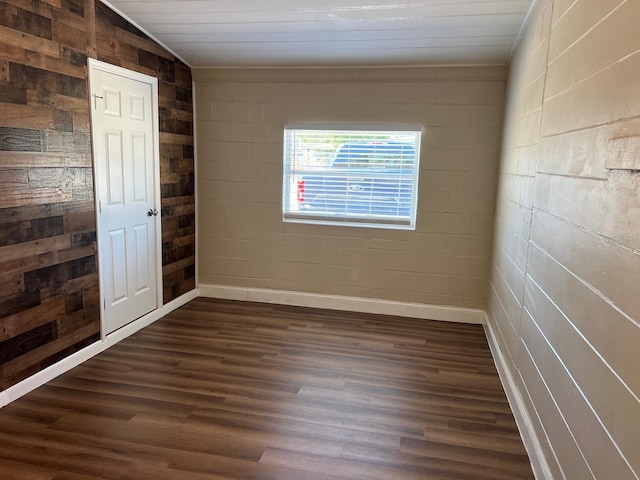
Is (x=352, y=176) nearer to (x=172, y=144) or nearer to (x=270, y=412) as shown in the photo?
(x=172, y=144)

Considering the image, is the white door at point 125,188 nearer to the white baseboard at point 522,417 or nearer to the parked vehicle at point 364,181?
the parked vehicle at point 364,181

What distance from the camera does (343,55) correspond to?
3842 millimetres

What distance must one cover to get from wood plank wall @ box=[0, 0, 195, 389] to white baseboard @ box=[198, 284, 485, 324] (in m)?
1.56

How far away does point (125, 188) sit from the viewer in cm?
354

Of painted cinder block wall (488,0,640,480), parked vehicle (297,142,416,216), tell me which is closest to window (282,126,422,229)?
parked vehicle (297,142,416,216)

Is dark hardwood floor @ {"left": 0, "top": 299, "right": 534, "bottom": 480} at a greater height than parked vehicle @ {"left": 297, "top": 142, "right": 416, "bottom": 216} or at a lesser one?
lesser

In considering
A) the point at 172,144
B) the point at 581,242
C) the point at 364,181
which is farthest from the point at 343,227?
the point at 581,242

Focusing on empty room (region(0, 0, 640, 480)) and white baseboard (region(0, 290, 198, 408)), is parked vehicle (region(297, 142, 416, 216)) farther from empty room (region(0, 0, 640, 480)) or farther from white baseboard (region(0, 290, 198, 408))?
white baseboard (region(0, 290, 198, 408))

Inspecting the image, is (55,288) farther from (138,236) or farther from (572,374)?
(572,374)

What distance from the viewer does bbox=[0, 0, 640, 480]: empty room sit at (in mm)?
1812

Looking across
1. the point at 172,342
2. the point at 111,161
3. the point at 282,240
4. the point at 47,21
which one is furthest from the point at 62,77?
the point at 282,240

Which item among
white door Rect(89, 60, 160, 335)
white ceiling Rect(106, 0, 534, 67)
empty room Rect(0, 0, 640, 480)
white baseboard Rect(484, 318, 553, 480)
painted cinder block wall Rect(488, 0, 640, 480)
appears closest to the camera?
painted cinder block wall Rect(488, 0, 640, 480)

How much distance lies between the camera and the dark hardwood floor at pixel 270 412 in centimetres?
217

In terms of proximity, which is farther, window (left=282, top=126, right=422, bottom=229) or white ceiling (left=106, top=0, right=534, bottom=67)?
window (left=282, top=126, right=422, bottom=229)
